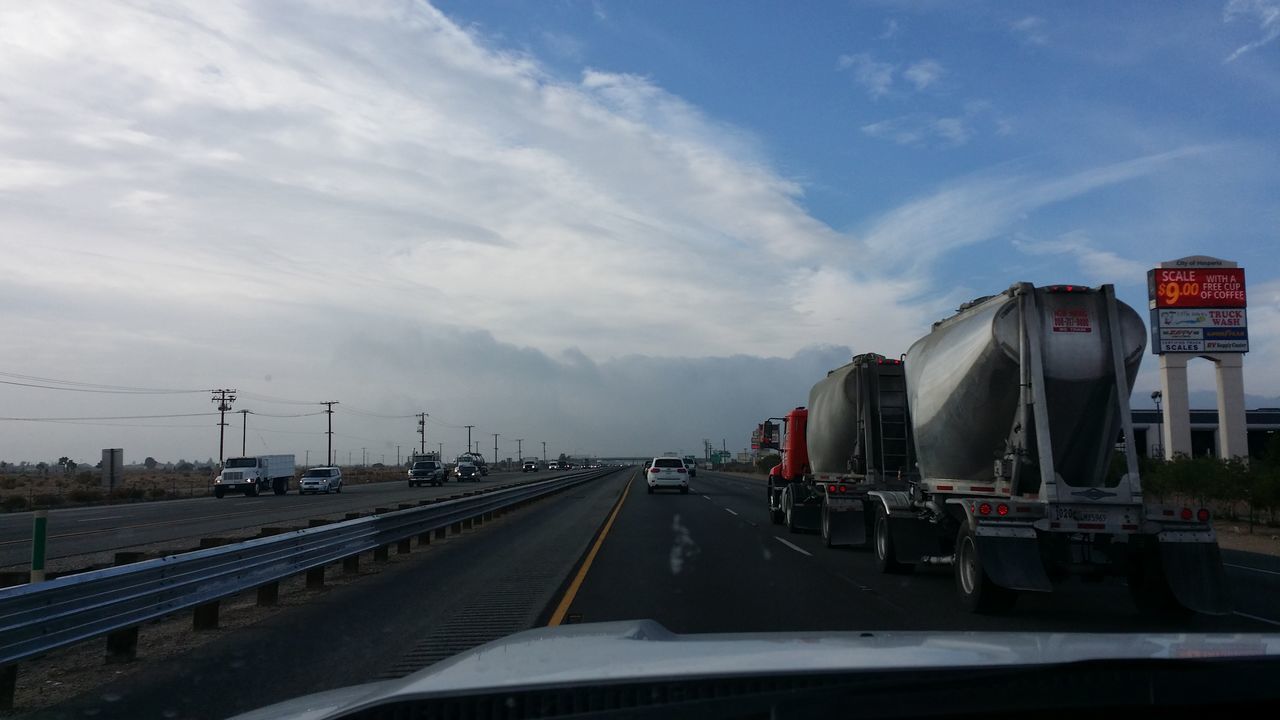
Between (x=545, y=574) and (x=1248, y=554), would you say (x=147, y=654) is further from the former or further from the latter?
(x=1248, y=554)

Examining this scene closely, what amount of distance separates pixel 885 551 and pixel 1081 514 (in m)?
4.20

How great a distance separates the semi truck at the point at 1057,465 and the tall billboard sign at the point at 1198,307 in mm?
36694

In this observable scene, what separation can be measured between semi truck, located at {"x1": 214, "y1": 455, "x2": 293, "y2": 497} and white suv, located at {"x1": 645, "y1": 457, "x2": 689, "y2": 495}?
83.5 feet

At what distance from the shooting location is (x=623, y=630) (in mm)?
4965

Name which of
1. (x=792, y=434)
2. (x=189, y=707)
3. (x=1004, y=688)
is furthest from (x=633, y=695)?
(x=792, y=434)

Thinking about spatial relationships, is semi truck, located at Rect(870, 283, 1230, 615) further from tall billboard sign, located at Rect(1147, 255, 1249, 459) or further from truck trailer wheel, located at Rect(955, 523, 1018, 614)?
tall billboard sign, located at Rect(1147, 255, 1249, 459)

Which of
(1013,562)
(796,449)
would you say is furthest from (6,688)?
(796,449)

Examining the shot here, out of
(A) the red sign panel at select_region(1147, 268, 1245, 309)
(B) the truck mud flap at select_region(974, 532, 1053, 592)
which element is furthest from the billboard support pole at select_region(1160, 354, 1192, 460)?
(B) the truck mud flap at select_region(974, 532, 1053, 592)

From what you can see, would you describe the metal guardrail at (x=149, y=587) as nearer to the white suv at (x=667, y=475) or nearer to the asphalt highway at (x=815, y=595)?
the asphalt highway at (x=815, y=595)

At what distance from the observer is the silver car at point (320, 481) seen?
197ft

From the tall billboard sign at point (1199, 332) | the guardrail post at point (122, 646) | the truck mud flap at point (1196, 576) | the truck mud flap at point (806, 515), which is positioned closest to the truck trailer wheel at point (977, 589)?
the truck mud flap at point (1196, 576)

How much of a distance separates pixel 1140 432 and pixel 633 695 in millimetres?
95528

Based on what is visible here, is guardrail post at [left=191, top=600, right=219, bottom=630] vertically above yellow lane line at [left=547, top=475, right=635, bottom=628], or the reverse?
guardrail post at [left=191, top=600, right=219, bottom=630]

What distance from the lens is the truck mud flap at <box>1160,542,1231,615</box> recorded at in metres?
10.5
